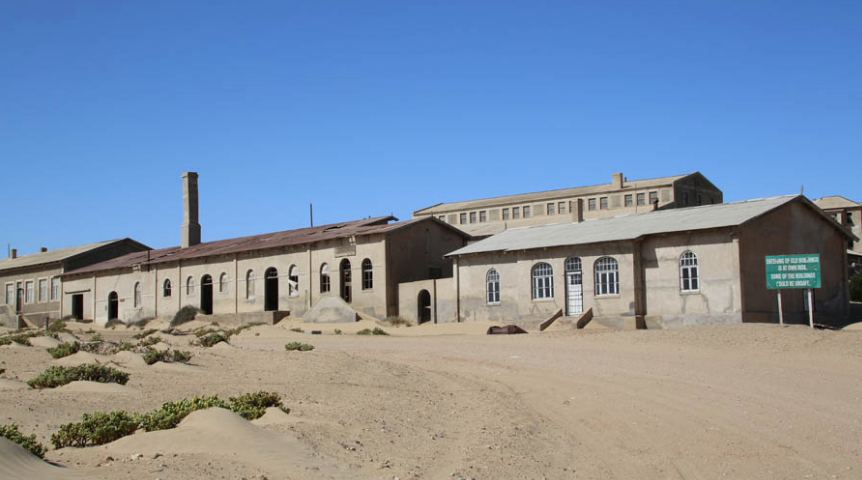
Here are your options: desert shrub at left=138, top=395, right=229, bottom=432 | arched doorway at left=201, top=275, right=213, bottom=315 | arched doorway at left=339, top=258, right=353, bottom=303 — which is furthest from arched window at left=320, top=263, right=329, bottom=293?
desert shrub at left=138, top=395, right=229, bottom=432

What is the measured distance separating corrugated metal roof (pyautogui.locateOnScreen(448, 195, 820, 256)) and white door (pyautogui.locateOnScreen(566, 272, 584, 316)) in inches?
54.7

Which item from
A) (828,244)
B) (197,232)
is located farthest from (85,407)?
(197,232)

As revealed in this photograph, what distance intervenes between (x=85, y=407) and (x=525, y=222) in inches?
2846

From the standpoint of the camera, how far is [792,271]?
28.2 m

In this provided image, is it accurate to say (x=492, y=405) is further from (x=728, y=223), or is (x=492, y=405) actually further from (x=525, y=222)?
(x=525, y=222)

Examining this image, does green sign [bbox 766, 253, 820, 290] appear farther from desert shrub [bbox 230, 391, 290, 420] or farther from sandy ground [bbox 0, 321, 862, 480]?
desert shrub [bbox 230, 391, 290, 420]

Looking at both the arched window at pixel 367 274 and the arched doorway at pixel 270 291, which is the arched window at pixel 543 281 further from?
the arched doorway at pixel 270 291

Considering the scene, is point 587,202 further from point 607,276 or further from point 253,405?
point 253,405

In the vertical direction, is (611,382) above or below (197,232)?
below

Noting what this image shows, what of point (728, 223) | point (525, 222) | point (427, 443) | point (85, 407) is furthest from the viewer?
point (525, 222)

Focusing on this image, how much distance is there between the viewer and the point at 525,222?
82.2 meters

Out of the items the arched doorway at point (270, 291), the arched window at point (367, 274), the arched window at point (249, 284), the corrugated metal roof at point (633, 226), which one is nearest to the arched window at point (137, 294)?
the arched window at point (249, 284)

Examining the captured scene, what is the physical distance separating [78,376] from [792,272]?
23.3 metres

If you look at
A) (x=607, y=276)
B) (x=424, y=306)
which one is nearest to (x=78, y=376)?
(x=607, y=276)
